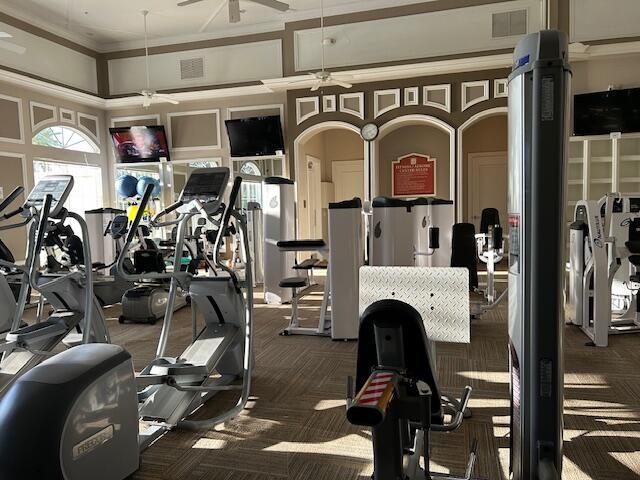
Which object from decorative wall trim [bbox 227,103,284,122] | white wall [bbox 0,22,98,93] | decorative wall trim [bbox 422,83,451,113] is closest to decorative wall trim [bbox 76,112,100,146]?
white wall [bbox 0,22,98,93]

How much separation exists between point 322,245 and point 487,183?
7045 mm

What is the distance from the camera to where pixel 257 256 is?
794 centimetres

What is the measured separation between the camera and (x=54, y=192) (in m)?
3.56

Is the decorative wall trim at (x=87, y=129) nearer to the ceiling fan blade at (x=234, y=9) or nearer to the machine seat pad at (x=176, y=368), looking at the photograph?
the ceiling fan blade at (x=234, y=9)

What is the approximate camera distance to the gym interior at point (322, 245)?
1830 millimetres

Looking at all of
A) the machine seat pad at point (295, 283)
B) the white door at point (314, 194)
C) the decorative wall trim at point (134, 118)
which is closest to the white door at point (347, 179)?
the white door at point (314, 194)

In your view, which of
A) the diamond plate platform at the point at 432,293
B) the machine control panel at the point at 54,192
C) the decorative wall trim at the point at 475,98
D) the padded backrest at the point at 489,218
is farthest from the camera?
the decorative wall trim at the point at 475,98

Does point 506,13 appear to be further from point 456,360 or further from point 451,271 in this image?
point 451,271

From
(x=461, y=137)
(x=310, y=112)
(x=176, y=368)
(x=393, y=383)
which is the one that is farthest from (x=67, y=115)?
(x=393, y=383)

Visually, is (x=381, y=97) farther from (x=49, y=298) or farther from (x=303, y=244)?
(x=49, y=298)

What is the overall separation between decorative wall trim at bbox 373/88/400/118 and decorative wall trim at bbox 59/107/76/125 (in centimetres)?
575

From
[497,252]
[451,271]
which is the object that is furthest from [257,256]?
[451,271]

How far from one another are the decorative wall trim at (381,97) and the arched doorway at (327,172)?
133cm

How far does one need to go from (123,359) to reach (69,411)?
1.22 ft
